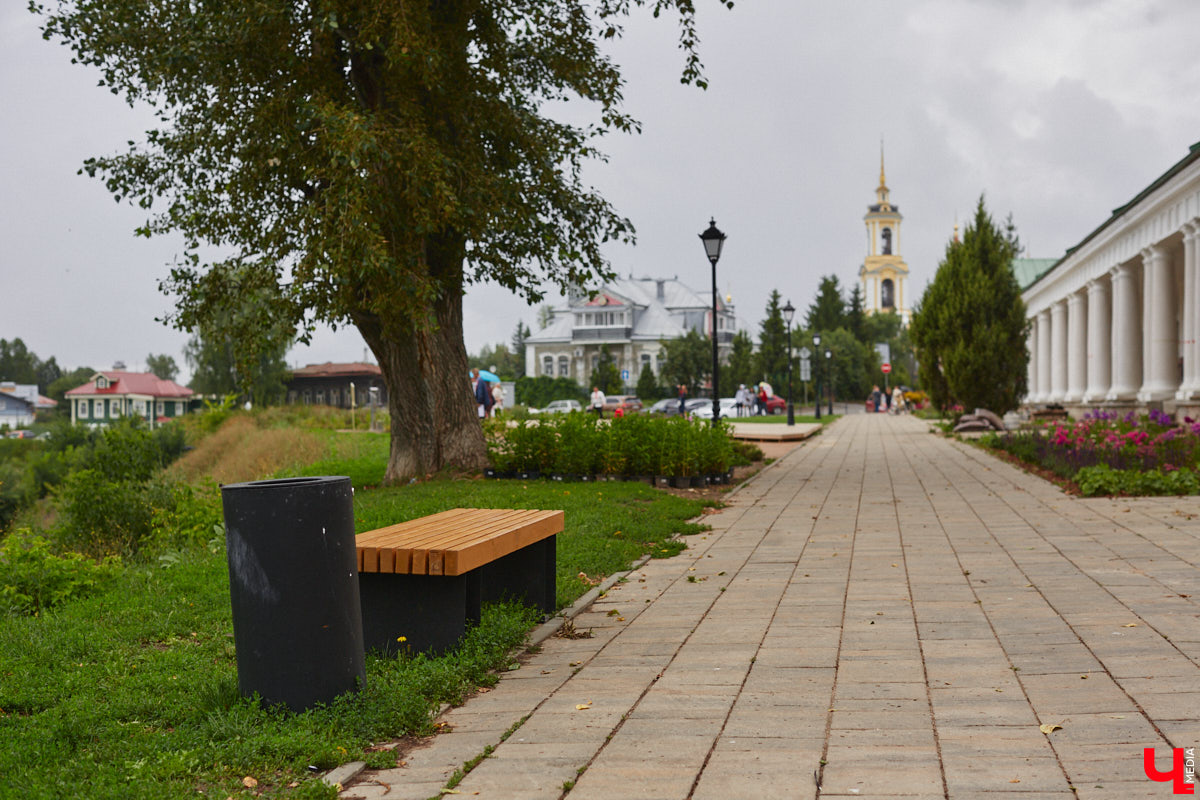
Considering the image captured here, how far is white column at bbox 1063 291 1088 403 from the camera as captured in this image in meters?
36.9

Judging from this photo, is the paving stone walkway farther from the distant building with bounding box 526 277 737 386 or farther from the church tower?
the church tower

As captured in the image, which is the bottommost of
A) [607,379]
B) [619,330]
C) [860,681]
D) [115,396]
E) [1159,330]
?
[860,681]

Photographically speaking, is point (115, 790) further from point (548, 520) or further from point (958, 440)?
point (958, 440)

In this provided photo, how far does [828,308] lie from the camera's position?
99250mm

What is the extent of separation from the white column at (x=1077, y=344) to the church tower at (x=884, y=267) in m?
93.8

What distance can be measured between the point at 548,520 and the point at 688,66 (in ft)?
35.3

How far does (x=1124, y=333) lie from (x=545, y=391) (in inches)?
2096

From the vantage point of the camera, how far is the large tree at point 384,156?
12.7 metres

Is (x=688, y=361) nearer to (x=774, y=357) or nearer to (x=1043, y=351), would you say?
(x=774, y=357)

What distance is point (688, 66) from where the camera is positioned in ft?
50.4

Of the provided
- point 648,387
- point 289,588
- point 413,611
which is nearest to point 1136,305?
point 413,611

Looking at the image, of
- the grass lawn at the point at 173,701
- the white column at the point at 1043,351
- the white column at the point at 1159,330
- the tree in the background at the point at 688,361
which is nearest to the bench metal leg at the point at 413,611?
the grass lawn at the point at 173,701

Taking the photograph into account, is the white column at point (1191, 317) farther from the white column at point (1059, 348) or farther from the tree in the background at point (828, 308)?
the tree in the background at point (828, 308)

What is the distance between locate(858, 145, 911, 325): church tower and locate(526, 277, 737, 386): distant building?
38.7 m
